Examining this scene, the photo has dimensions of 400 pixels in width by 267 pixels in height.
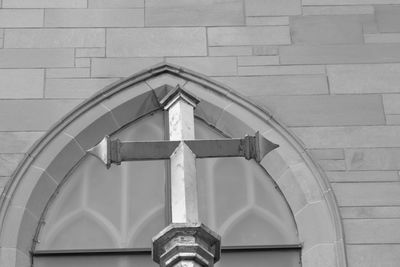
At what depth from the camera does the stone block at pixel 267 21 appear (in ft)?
34.0

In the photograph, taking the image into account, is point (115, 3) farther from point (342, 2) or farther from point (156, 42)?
point (342, 2)

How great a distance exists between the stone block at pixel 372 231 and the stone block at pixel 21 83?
120 inches

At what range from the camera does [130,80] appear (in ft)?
32.8

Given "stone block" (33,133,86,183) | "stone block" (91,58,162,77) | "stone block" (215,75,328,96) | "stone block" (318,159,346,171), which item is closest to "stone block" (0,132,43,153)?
"stone block" (33,133,86,183)

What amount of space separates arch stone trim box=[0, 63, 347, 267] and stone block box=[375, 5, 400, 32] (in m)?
1.55

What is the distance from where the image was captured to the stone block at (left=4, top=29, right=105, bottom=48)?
1017 cm

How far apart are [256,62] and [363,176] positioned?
4.96 feet

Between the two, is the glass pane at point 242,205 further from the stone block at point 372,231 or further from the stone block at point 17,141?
the stone block at point 17,141

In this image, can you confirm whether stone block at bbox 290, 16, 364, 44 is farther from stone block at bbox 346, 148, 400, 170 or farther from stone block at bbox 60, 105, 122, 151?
stone block at bbox 60, 105, 122, 151

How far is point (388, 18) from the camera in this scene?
10.4 m

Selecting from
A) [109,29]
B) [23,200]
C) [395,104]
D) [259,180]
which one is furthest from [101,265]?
[395,104]

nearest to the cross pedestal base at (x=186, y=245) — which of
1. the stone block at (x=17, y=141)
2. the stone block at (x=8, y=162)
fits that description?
the stone block at (x=8, y=162)

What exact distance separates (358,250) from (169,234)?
3.26m

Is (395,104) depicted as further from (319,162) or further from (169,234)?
(169,234)
